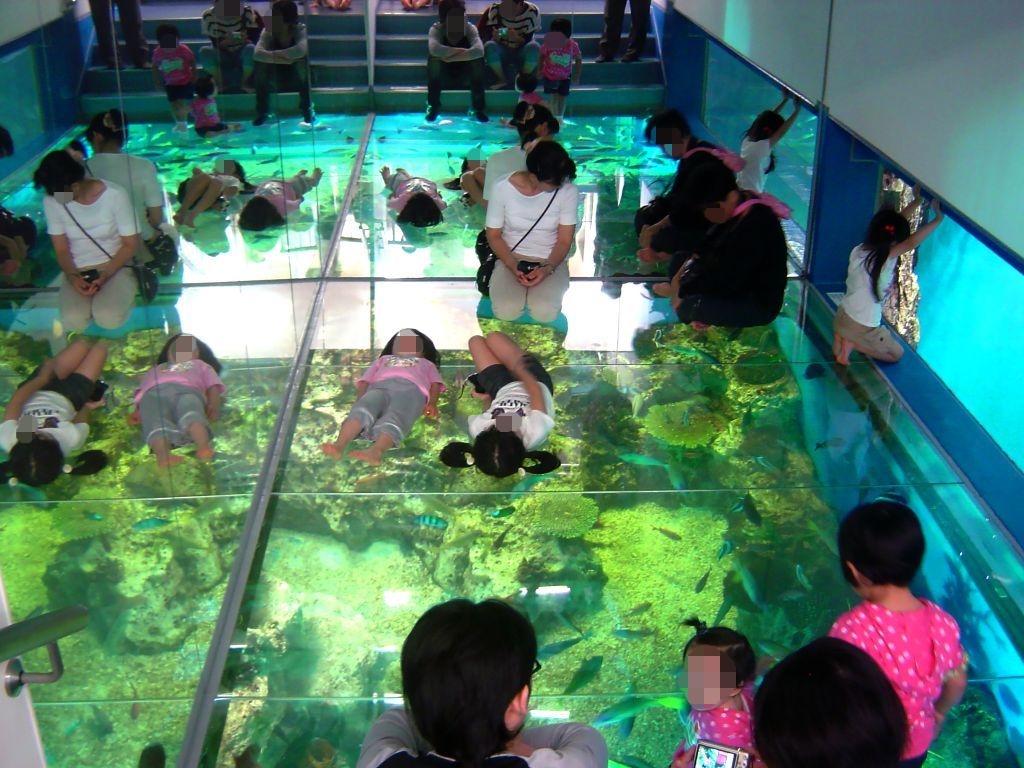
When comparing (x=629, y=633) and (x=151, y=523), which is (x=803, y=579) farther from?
(x=151, y=523)

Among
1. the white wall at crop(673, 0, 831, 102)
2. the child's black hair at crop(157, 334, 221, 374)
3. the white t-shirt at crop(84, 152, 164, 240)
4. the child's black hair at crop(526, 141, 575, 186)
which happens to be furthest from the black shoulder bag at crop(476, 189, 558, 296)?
the white t-shirt at crop(84, 152, 164, 240)

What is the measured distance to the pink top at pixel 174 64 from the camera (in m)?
3.37

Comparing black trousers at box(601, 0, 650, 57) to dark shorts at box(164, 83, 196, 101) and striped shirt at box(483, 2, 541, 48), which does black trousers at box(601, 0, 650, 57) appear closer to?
striped shirt at box(483, 2, 541, 48)

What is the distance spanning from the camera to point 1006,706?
2.77 meters

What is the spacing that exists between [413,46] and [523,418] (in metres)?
2.81

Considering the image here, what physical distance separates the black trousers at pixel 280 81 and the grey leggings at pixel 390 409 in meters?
1.40

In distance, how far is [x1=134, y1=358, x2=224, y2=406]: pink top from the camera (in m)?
3.17

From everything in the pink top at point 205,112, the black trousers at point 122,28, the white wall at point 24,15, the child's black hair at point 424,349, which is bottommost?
the child's black hair at point 424,349

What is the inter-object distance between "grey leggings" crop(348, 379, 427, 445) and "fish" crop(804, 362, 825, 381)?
1.71 m

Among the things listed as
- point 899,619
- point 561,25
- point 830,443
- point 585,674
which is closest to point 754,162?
point 561,25

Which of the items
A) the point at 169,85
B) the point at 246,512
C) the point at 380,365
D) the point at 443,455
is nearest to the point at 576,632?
the point at 443,455

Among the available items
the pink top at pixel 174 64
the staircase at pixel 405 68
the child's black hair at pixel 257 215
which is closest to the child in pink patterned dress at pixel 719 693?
the pink top at pixel 174 64

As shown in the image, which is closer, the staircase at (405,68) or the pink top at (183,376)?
the pink top at (183,376)

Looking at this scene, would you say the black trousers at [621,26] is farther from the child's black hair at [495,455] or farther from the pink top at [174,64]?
→ the child's black hair at [495,455]
